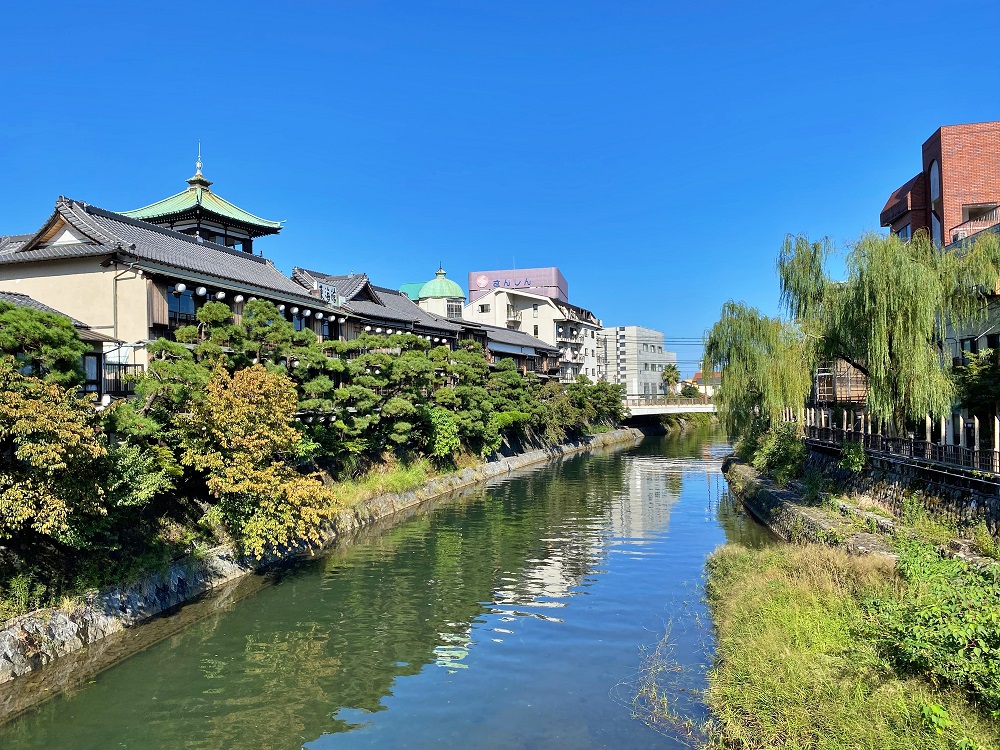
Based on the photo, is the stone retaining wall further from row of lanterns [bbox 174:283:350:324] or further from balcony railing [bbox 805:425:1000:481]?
row of lanterns [bbox 174:283:350:324]

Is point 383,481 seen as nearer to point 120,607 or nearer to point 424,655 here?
point 120,607

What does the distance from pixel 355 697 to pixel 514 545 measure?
12775 mm

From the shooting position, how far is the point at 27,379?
13023mm

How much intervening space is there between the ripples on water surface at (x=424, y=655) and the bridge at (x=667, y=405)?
45.0 meters

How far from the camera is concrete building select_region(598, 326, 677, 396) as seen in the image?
103 m

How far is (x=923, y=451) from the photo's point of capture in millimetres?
22984

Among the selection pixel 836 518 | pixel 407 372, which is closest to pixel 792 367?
pixel 836 518

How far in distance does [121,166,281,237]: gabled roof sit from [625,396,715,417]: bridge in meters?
46.0

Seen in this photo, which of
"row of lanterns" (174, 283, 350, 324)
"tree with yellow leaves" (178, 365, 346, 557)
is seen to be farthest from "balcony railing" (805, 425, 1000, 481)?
"row of lanterns" (174, 283, 350, 324)

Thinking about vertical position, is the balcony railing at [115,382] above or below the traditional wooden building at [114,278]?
below

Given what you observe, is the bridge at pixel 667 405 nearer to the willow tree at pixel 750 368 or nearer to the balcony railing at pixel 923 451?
the willow tree at pixel 750 368

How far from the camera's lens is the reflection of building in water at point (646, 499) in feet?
94.5

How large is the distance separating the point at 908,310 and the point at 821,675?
1440 cm

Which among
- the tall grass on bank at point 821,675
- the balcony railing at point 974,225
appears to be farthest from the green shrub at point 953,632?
the balcony railing at point 974,225
